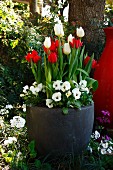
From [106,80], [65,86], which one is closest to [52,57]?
[65,86]

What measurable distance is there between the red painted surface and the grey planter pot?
2.37 feet

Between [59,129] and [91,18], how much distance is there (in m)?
2.17

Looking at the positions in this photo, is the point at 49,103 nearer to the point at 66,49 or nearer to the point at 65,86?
the point at 65,86

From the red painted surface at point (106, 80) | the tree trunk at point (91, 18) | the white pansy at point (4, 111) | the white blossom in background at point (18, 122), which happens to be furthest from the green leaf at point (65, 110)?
the tree trunk at point (91, 18)

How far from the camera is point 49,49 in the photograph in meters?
2.17

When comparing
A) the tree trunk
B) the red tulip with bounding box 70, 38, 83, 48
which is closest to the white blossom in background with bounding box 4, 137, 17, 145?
the red tulip with bounding box 70, 38, 83, 48

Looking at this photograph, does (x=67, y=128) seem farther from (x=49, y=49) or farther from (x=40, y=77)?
(x=49, y=49)

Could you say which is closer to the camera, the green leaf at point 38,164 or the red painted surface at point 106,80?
the green leaf at point 38,164

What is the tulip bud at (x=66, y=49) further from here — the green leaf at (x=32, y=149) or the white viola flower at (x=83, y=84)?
the green leaf at (x=32, y=149)

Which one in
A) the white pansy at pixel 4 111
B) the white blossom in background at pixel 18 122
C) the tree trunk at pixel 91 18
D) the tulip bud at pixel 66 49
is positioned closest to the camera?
the tulip bud at pixel 66 49

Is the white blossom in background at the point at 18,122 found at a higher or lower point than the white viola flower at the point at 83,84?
lower

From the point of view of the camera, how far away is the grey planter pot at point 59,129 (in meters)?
2.06

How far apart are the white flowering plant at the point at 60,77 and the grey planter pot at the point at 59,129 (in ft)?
0.21

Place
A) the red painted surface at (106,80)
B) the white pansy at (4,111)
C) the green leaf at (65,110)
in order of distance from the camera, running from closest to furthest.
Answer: the green leaf at (65,110) → the red painted surface at (106,80) → the white pansy at (4,111)
